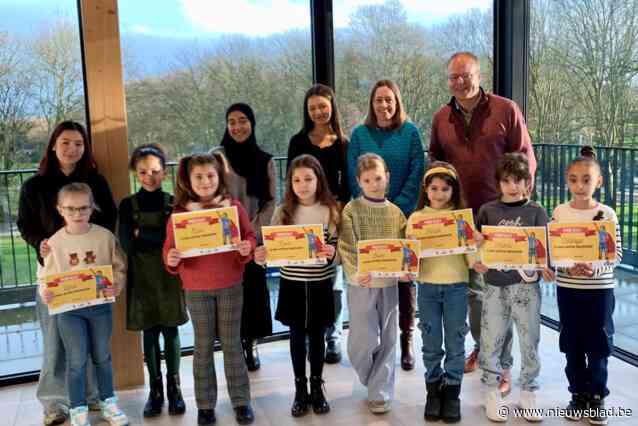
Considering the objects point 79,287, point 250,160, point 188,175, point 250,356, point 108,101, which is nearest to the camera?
point 79,287

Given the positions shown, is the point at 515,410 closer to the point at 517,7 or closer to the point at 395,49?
the point at 395,49

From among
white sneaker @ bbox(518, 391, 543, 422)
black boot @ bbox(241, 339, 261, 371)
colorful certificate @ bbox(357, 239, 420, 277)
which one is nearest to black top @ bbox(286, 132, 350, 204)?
colorful certificate @ bbox(357, 239, 420, 277)

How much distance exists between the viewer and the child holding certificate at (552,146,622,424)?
2.45 m

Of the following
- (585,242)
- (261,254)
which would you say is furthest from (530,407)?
(261,254)

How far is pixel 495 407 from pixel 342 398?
2.37 feet

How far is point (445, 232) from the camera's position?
249cm

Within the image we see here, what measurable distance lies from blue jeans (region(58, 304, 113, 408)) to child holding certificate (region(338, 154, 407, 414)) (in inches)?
43.0

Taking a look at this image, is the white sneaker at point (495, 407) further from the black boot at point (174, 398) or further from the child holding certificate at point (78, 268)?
the child holding certificate at point (78, 268)


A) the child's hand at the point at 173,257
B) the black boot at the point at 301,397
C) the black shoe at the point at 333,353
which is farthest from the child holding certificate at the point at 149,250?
the black shoe at the point at 333,353

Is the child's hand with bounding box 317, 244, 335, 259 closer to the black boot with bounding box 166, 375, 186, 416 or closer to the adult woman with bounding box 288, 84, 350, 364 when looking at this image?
the adult woman with bounding box 288, 84, 350, 364

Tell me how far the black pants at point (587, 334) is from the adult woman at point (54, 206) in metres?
2.10

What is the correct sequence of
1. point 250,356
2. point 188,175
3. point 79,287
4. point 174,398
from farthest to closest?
point 250,356 < point 174,398 < point 188,175 < point 79,287

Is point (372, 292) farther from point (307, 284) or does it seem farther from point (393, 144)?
point (393, 144)

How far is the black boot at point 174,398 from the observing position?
279 centimetres
